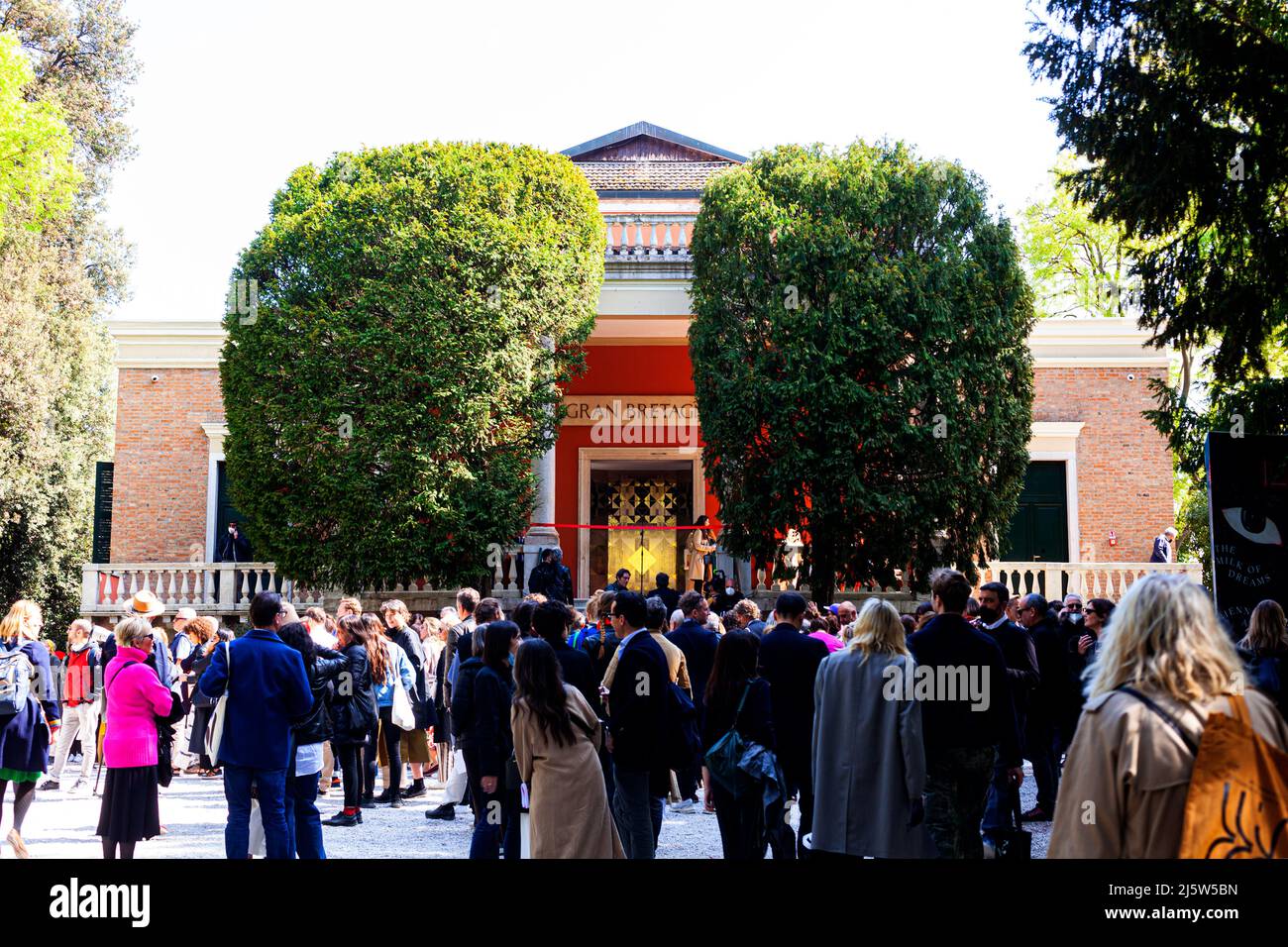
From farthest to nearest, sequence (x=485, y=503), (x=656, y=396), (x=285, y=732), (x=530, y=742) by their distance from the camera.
Result: (x=656, y=396)
(x=485, y=503)
(x=285, y=732)
(x=530, y=742)

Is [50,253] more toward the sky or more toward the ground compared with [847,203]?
more toward the sky

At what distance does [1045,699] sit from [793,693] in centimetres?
369

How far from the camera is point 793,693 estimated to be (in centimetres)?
812

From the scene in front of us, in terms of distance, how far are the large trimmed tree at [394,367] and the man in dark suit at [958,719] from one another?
40.5 ft

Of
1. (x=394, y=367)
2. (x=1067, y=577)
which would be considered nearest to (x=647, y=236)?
(x=394, y=367)

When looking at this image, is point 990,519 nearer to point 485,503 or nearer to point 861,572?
point 861,572

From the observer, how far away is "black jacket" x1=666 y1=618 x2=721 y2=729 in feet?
34.9

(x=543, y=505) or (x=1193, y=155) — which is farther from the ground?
(x=1193, y=155)

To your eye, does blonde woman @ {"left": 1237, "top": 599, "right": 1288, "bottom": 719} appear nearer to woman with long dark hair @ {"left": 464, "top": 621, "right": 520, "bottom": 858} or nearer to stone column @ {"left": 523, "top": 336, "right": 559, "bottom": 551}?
woman with long dark hair @ {"left": 464, "top": 621, "right": 520, "bottom": 858}

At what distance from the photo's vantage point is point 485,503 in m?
18.8

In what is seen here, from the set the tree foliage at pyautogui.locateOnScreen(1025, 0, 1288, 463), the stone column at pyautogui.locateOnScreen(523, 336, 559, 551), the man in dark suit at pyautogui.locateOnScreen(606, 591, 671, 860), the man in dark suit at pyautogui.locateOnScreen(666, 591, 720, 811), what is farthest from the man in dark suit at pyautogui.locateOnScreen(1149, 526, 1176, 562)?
the man in dark suit at pyautogui.locateOnScreen(606, 591, 671, 860)

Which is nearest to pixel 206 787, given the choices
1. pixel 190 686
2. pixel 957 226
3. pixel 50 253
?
pixel 190 686

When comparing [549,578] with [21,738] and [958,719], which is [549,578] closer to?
[21,738]
